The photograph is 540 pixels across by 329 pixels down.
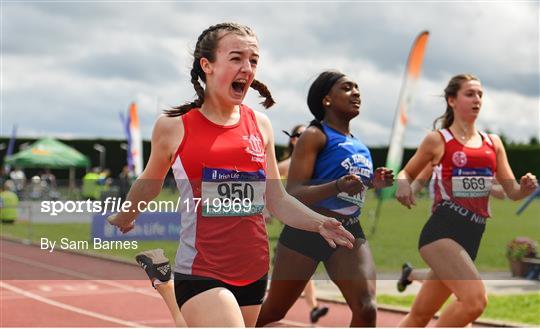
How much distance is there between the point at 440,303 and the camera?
665cm

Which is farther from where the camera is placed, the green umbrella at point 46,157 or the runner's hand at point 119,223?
the green umbrella at point 46,157

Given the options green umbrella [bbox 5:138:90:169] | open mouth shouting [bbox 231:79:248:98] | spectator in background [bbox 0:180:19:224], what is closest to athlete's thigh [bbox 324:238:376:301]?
open mouth shouting [bbox 231:79:248:98]

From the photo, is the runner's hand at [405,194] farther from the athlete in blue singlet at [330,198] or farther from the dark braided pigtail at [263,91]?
the dark braided pigtail at [263,91]

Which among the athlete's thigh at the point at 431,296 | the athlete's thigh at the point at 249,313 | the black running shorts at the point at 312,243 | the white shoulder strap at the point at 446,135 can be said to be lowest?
the athlete's thigh at the point at 431,296

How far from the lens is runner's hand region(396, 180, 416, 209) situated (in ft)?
20.5

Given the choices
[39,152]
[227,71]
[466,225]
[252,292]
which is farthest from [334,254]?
[39,152]

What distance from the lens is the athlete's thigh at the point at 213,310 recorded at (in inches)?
151

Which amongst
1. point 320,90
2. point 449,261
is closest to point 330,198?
point 320,90

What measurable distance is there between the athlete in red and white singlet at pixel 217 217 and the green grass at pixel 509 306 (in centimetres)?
639

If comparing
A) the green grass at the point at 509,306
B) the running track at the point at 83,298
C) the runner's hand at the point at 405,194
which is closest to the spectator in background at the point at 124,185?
the running track at the point at 83,298

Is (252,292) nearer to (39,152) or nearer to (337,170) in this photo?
(337,170)

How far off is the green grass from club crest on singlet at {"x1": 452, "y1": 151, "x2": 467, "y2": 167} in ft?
12.3

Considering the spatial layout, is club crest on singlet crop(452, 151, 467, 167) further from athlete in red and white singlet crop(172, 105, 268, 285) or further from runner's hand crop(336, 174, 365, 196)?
athlete in red and white singlet crop(172, 105, 268, 285)

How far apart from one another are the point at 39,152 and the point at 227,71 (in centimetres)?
3136
